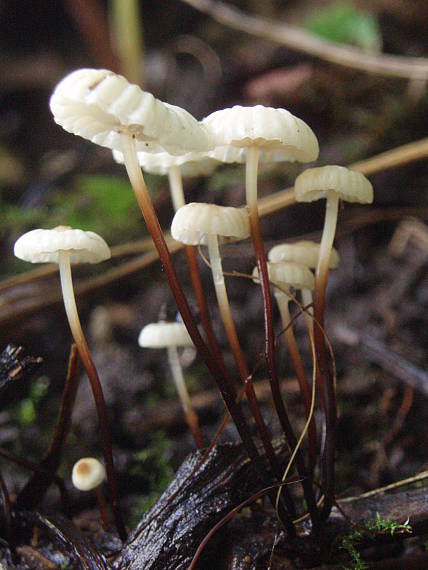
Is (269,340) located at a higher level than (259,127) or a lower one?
lower

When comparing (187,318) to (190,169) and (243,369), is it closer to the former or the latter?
(243,369)

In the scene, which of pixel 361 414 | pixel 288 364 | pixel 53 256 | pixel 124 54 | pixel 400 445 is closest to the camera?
pixel 53 256

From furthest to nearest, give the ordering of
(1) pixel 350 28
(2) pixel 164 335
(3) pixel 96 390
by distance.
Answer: (1) pixel 350 28
(2) pixel 164 335
(3) pixel 96 390

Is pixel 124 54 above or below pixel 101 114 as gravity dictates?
above

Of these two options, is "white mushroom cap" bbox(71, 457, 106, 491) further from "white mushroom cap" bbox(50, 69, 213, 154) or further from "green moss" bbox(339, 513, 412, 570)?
"white mushroom cap" bbox(50, 69, 213, 154)

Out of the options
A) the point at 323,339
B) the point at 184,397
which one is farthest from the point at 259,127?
the point at 184,397

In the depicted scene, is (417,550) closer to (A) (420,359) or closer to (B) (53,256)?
(A) (420,359)

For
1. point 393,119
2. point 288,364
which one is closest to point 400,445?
point 288,364
